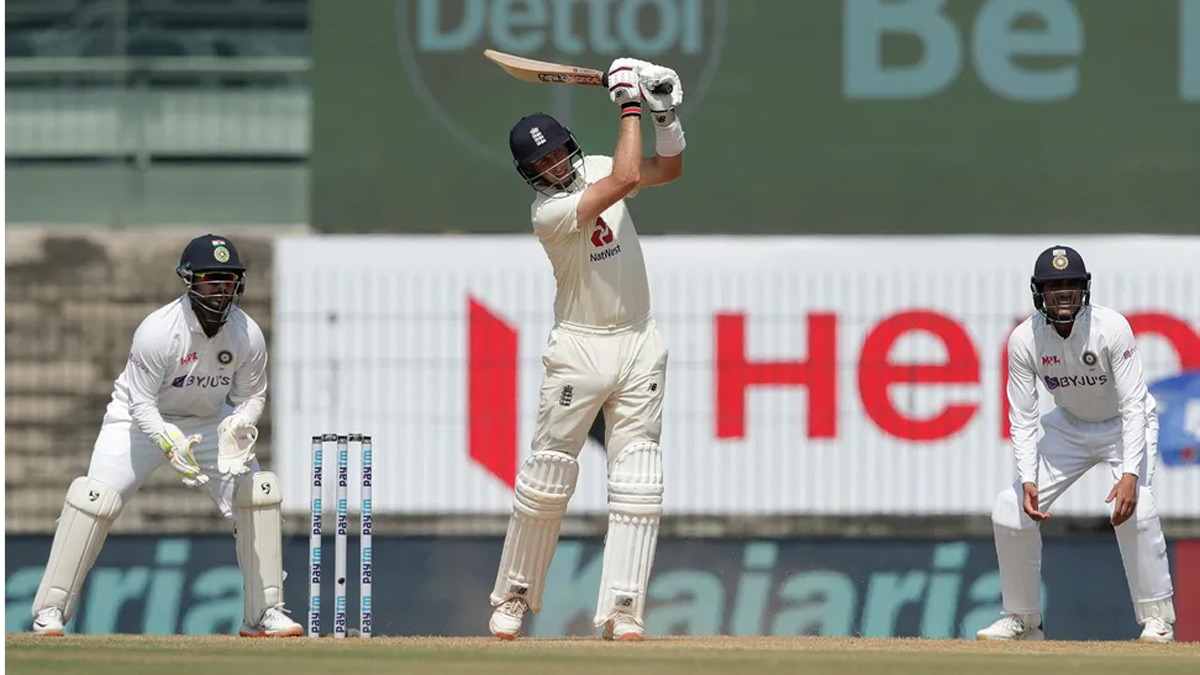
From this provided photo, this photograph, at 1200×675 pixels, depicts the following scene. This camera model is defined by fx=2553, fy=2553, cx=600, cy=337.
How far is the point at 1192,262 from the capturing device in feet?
45.9

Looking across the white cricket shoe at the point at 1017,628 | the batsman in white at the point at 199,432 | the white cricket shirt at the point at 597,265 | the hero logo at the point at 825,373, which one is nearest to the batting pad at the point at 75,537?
the batsman in white at the point at 199,432

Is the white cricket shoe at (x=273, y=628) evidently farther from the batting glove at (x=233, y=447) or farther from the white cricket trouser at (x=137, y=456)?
the batting glove at (x=233, y=447)

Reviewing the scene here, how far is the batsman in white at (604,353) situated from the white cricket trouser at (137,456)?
4.14ft

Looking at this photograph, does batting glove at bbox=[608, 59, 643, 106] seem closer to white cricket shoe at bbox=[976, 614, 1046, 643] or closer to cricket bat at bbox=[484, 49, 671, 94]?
cricket bat at bbox=[484, 49, 671, 94]

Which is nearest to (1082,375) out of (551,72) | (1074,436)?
(1074,436)

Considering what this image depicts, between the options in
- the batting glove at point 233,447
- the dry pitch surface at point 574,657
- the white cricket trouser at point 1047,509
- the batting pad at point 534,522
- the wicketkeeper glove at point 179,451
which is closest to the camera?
the dry pitch surface at point 574,657

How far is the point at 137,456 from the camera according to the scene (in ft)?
31.8

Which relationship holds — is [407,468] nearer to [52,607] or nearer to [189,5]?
[189,5]

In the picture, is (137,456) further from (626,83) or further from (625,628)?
(626,83)

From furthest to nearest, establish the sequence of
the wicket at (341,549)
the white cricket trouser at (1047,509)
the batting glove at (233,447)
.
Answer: the wicket at (341,549)
the white cricket trouser at (1047,509)
the batting glove at (233,447)

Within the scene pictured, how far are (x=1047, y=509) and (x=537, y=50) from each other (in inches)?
231

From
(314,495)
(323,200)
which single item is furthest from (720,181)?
(314,495)

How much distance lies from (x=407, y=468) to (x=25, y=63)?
3.39 metres

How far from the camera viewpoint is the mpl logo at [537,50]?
1473 centimetres
